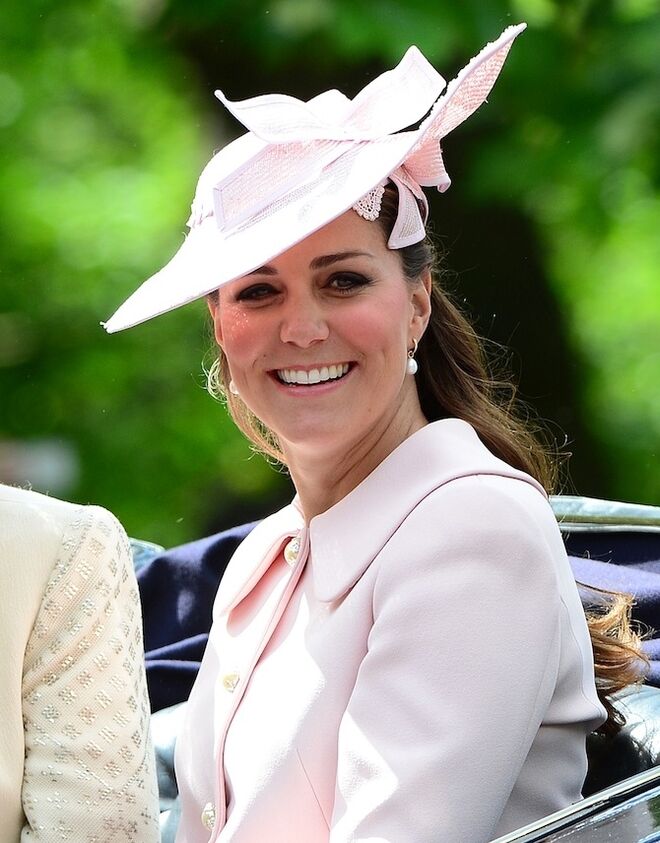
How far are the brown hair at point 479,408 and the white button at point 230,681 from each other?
1.22 ft

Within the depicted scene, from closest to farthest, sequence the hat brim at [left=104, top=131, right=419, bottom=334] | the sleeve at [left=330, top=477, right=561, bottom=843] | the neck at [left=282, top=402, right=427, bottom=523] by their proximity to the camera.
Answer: the sleeve at [left=330, top=477, right=561, bottom=843] < the hat brim at [left=104, top=131, right=419, bottom=334] < the neck at [left=282, top=402, right=427, bottom=523]

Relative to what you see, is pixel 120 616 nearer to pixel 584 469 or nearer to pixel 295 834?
pixel 295 834

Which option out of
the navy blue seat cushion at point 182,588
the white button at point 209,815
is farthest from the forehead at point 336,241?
the navy blue seat cushion at point 182,588

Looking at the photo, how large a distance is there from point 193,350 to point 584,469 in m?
1.31

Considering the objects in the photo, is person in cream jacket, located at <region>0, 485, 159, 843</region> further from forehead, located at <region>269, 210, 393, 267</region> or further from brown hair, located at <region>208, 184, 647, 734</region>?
brown hair, located at <region>208, 184, 647, 734</region>

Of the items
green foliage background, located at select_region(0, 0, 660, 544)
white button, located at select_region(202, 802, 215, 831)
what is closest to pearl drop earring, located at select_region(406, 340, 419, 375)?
white button, located at select_region(202, 802, 215, 831)

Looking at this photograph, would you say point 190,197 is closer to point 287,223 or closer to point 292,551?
point 292,551

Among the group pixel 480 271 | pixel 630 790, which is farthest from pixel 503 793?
pixel 480 271

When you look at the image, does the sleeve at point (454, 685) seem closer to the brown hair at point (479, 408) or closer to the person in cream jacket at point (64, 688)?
the person in cream jacket at point (64, 688)

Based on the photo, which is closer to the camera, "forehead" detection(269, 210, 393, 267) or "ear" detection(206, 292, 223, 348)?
"forehead" detection(269, 210, 393, 267)

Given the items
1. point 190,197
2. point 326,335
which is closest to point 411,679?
point 326,335

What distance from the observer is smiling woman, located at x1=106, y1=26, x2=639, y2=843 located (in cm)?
149

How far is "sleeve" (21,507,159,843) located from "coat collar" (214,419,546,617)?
10.0 inches

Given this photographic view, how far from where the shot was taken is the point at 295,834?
5.24 feet
